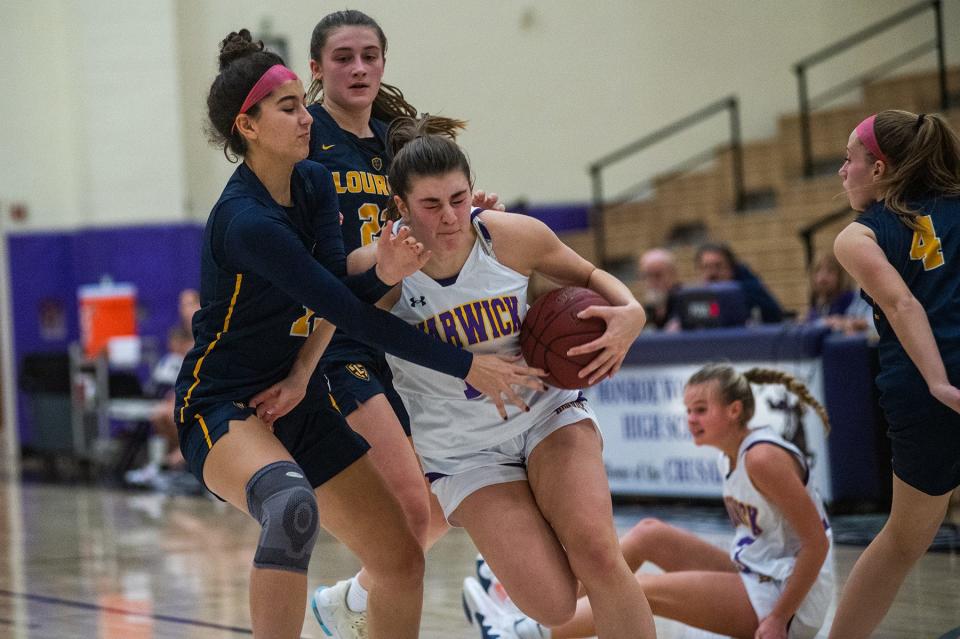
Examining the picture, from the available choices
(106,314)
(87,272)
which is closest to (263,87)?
(106,314)

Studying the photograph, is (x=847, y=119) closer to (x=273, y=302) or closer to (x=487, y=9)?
(x=487, y=9)

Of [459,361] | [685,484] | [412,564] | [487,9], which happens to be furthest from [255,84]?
[487,9]

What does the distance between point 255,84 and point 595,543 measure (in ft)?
4.86

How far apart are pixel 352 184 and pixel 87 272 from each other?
437 inches

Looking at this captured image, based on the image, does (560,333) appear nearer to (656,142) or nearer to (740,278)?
(740,278)

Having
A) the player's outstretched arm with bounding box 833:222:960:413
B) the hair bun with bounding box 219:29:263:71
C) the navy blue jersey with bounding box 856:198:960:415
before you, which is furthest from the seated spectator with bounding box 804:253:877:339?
the hair bun with bounding box 219:29:263:71

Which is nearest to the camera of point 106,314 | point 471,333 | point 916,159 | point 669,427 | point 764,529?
point 471,333

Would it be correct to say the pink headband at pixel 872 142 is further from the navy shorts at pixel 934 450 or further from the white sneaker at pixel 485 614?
the white sneaker at pixel 485 614

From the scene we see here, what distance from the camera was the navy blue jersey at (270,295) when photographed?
3.21 metres

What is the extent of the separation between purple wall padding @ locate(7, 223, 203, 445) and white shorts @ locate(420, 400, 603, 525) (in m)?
10.8

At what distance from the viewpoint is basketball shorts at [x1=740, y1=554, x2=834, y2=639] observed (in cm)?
415

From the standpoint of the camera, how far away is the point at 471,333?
11.3 ft

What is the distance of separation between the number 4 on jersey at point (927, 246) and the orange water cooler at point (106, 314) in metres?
11.2

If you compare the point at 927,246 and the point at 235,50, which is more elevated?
the point at 235,50
